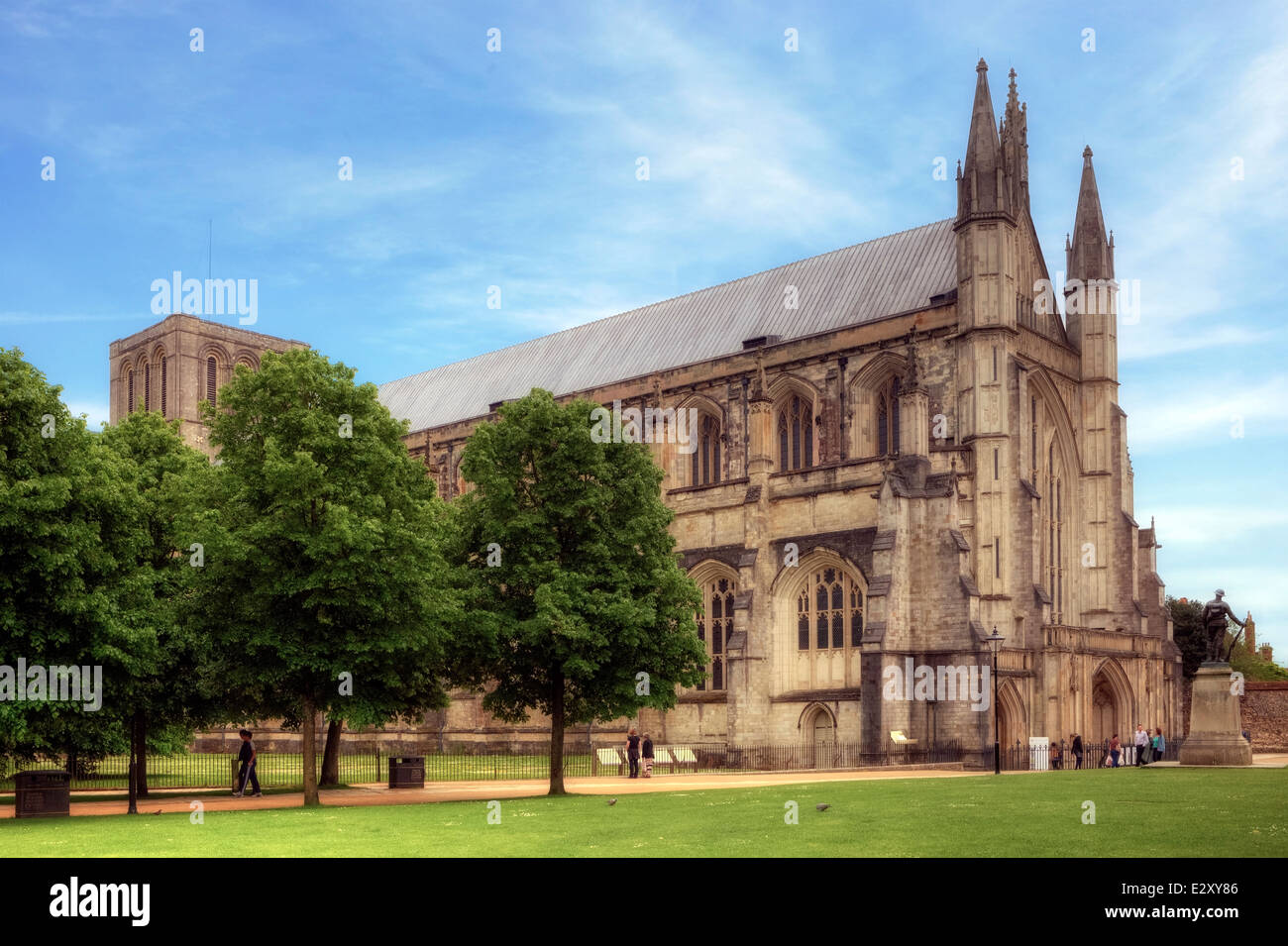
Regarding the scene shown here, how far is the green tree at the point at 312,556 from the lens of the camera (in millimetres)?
26109

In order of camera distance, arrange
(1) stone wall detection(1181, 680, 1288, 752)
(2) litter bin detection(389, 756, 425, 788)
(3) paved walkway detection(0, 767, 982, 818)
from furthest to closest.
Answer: (1) stone wall detection(1181, 680, 1288, 752)
(2) litter bin detection(389, 756, 425, 788)
(3) paved walkway detection(0, 767, 982, 818)

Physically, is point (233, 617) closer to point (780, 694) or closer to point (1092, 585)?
point (780, 694)

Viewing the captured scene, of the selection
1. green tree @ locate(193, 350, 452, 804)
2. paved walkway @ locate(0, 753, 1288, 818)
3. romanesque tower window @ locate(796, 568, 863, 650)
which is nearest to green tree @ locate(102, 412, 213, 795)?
green tree @ locate(193, 350, 452, 804)

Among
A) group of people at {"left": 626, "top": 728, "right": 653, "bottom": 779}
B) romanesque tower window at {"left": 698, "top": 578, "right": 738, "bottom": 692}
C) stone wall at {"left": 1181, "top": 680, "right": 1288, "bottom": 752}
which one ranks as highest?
romanesque tower window at {"left": 698, "top": 578, "right": 738, "bottom": 692}

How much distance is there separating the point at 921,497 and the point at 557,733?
17.8 m

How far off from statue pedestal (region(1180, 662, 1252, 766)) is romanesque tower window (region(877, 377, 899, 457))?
55.4ft

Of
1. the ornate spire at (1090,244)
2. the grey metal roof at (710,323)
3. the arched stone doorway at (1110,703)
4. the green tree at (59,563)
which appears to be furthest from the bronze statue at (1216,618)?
the green tree at (59,563)

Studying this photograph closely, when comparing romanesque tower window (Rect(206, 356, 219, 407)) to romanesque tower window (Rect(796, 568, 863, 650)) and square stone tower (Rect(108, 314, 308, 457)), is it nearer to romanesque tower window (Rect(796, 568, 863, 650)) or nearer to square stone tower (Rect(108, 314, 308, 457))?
square stone tower (Rect(108, 314, 308, 457))

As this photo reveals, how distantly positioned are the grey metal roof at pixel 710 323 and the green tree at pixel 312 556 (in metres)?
27.6

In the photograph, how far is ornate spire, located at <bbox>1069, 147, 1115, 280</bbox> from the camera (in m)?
53.4

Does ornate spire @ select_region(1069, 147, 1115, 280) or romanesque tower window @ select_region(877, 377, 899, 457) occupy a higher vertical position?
ornate spire @ select_region(1069, 147, 1115, 280)

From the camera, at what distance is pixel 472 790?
102ft
